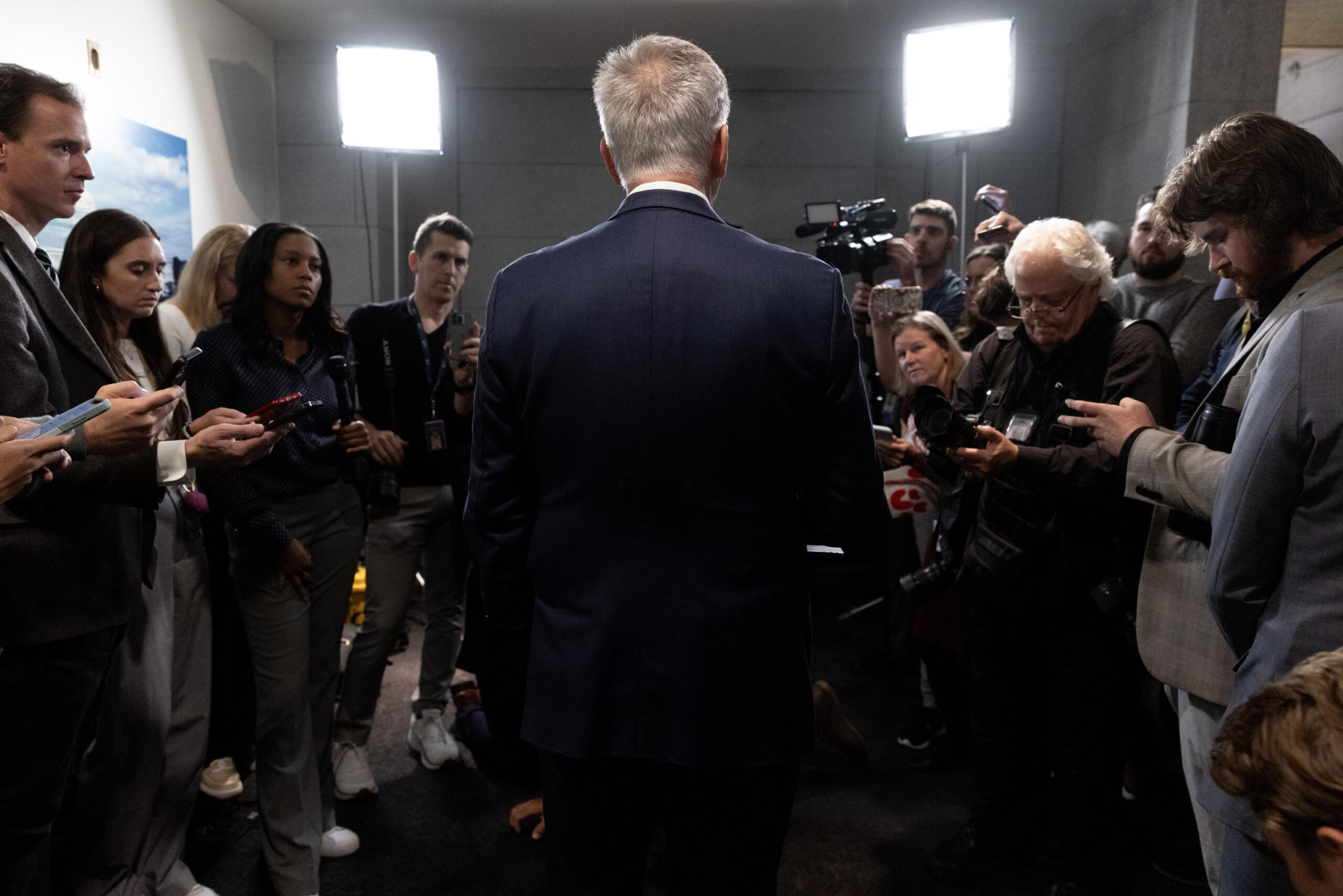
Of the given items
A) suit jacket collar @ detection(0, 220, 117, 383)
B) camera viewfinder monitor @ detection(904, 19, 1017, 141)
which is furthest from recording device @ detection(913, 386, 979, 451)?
camera viewfinder monitor @ detection(904, 19, 1017, 141)

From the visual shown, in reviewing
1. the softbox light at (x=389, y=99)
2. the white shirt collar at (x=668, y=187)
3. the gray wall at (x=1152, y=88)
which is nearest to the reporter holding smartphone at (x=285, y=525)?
the white shirt collar at (x=668, y=187)

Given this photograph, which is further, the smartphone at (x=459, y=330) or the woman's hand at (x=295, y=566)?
the smartphone at (x=459, y=330)

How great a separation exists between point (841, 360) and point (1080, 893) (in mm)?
1604

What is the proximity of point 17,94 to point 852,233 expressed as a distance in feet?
8.27

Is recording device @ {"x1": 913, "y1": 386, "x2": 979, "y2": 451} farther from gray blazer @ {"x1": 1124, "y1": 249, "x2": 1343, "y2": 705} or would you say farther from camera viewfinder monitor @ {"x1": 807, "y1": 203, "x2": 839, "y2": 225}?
camera viewfinder monitor @ {"x1": 807, "y1": 203, "x2": 839, "y2": 225}

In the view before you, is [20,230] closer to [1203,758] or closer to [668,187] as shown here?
[668,187]

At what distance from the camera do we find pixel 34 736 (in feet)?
4.79

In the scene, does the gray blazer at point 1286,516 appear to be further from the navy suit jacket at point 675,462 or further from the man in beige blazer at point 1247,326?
the navy suit jacket at point 675,462

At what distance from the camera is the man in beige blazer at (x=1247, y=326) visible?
4.43 ft

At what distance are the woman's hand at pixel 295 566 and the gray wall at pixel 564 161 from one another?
145 inches

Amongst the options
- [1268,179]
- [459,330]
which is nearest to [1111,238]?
[1268,179]

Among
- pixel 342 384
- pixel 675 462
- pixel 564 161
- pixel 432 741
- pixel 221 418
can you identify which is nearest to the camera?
pixel 675 462

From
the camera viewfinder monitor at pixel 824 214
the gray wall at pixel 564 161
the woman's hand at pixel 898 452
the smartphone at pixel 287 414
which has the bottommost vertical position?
the woman's hand at pixel 898 452

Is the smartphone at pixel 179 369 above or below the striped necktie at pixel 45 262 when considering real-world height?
below
